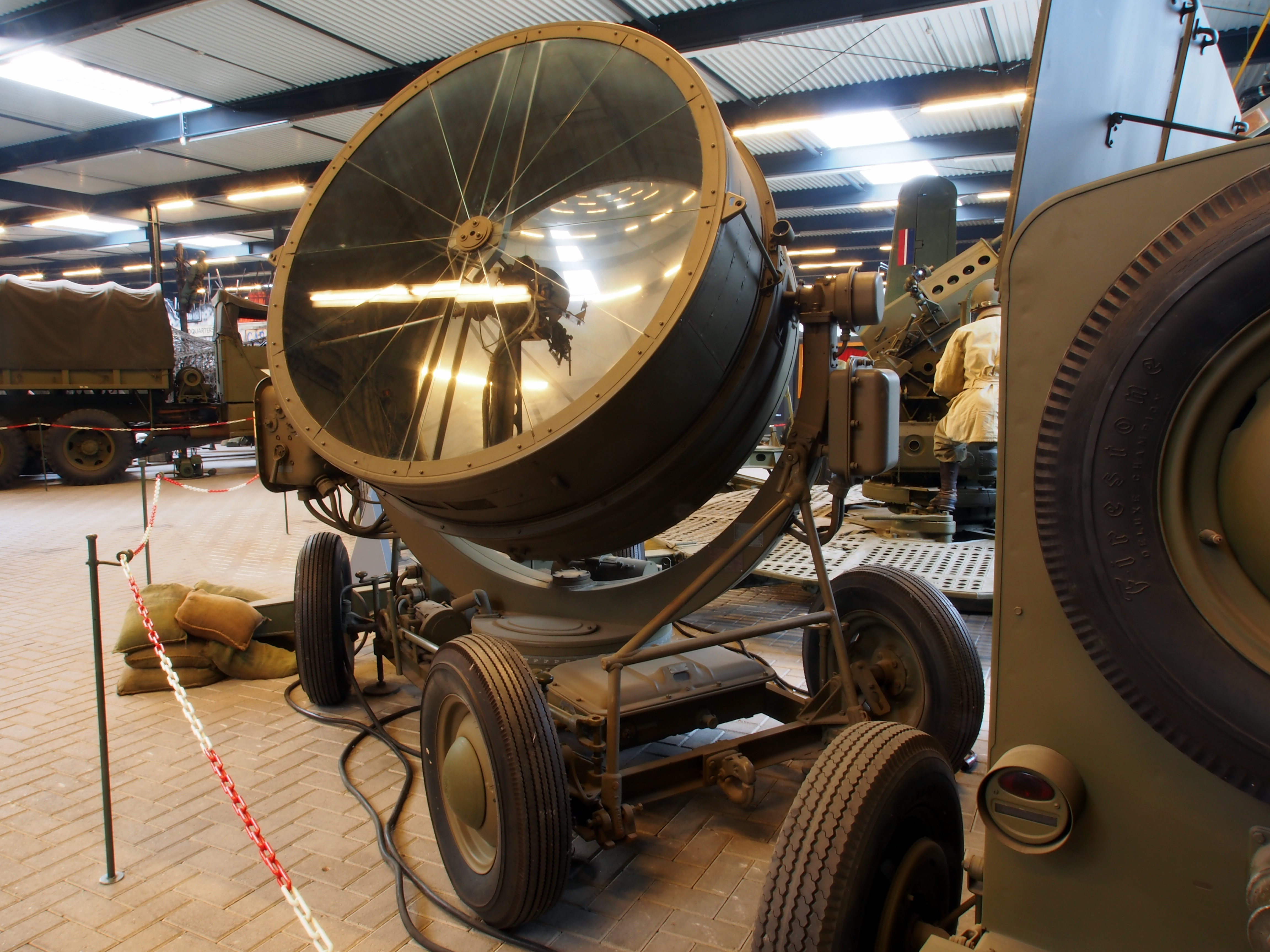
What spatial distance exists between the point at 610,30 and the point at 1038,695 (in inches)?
90.4

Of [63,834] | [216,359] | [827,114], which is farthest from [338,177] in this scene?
[216,359]

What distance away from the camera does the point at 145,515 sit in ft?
18.6

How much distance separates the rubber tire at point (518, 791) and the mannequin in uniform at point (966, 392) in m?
3.94

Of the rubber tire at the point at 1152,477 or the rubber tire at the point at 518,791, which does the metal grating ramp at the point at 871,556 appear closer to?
the rubber tire at the point at 518,791

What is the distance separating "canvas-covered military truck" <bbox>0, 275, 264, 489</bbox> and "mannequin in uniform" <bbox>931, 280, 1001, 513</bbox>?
9722 millimetres

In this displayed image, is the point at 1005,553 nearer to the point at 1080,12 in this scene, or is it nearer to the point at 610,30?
the point at 1080,12

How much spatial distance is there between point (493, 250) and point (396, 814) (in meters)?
1.88

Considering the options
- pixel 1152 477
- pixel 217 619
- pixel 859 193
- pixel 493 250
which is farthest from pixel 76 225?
pixel 1152 477

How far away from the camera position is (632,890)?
7.96 ft

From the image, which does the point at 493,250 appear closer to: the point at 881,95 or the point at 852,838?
the point at 852,838

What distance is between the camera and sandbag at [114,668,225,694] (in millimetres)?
4074

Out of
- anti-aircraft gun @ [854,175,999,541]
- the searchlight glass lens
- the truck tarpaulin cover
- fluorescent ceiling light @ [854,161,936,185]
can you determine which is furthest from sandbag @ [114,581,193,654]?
the truck tarpaulin cover

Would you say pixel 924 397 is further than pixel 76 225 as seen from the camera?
No

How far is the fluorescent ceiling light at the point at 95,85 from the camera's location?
8.64m
